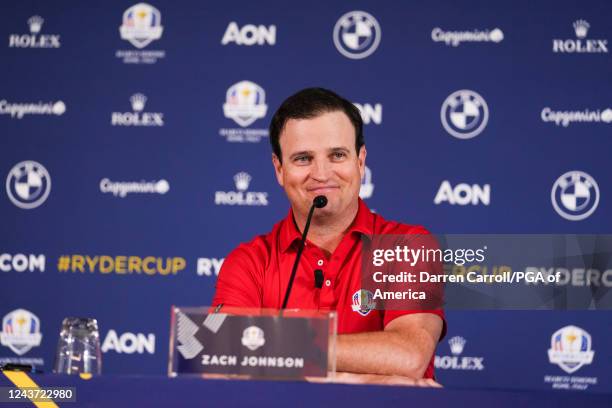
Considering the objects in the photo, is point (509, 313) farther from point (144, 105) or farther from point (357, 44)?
point (144, 105)

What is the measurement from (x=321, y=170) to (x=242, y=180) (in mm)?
1602

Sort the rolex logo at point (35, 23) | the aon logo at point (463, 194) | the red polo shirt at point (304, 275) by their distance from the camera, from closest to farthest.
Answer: the red polo shirt at point (304, 275) → the aon logo at point (463, 194) → the rolex logo at point (35, 23)

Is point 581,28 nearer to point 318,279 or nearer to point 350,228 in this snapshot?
point 350,228

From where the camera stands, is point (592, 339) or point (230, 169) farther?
point (230, 169)

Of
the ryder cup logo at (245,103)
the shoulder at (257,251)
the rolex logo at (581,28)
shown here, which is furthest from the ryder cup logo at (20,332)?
the rolex logo at (581,28)

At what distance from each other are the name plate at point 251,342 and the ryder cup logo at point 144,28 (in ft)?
9.67

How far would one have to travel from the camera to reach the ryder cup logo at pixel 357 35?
389 centimetres

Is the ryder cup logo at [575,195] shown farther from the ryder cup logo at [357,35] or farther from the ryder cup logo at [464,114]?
the ryder cup logo at [357,35]

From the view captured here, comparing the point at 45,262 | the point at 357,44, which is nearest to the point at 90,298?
the point at 45,262

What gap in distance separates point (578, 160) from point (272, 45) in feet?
5.15

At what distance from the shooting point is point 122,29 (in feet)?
13.3

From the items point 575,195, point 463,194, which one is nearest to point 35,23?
point 463,194

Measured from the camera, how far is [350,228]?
2.39m

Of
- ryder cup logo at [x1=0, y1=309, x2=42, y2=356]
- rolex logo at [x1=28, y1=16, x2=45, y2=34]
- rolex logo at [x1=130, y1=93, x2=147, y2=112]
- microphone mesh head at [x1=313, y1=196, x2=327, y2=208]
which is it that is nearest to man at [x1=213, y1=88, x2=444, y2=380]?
microphone mesh head at [x1=313, y1=196, x2=327, y2=208]
